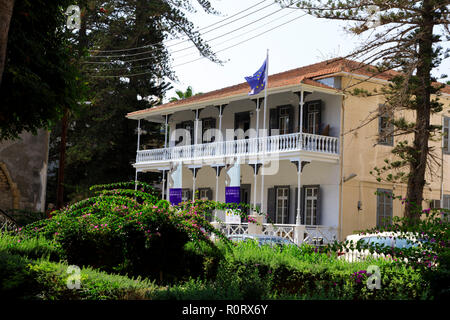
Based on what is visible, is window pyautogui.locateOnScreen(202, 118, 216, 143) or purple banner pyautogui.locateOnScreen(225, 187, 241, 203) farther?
window pyautogui.locateOnScreen(202, 118, 216, 143)

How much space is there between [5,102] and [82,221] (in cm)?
223

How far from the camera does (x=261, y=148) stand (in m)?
28.9

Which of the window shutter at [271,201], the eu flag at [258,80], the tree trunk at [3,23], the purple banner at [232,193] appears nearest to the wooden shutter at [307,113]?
the eu flag at [258,80]

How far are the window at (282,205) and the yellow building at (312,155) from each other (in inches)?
1.8

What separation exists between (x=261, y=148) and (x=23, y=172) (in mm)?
10441

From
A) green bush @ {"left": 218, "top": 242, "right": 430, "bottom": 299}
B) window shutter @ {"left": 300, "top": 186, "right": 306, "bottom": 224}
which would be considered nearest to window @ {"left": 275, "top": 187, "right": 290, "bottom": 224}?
window shutter @ {"left": 300, "top": 186, "right": 306, "bottom": 224}

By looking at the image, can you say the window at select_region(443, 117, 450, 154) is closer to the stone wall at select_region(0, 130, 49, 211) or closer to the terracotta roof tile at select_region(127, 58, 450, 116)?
the terracotta roof tile at select_region(127, 58, 450, 116)

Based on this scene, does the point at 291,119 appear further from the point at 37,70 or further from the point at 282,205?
the point at 37,70

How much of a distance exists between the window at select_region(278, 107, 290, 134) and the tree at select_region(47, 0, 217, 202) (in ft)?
31.7

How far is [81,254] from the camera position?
995 centimetres

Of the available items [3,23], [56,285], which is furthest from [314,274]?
[3,23]

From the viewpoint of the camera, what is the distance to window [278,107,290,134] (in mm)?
30125
